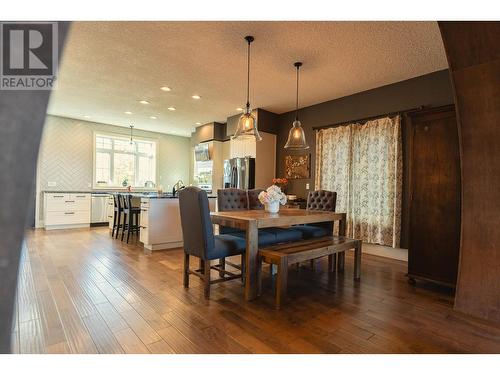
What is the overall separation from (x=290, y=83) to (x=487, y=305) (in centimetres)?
362

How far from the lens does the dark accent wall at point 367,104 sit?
380 centimetres

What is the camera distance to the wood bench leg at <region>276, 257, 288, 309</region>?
7.71 ft

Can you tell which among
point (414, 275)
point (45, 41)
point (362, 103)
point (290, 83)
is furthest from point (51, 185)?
point (414, 275)

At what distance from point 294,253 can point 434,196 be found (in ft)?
5.54

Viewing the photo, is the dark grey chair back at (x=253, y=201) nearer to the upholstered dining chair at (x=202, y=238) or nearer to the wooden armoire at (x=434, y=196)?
the upholstered dining chair at (x=202, y=238)

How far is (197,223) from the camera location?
258 centimetres

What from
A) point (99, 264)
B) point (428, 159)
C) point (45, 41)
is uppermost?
point (45, 41)

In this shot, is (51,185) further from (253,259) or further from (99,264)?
(253,259)

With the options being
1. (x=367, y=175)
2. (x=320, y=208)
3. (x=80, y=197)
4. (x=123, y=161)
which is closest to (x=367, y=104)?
(x=367, y=175)

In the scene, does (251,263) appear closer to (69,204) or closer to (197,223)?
(197,223)

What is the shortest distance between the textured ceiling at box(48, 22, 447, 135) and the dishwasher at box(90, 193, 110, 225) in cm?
262

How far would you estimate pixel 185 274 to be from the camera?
283 cm

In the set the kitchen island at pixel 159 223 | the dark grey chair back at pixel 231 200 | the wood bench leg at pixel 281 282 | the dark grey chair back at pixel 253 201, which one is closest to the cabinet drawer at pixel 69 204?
the kitchen island at pixel 159 223
